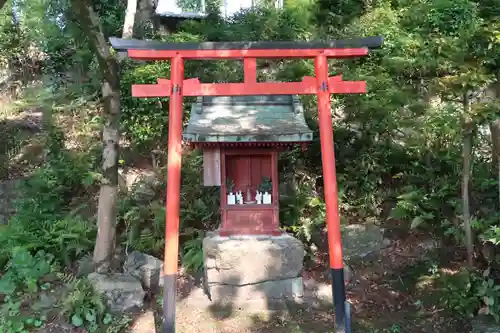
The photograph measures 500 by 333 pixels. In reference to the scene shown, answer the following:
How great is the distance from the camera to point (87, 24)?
6.82 m

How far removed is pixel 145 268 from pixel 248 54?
4.52m

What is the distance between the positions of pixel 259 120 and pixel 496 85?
3939mm

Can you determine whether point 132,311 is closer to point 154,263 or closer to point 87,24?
point 154,263

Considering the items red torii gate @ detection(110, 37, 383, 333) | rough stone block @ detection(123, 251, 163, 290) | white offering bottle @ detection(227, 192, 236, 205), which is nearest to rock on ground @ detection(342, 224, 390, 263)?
white offering bottle @ detection(227, 192, 236, 205)

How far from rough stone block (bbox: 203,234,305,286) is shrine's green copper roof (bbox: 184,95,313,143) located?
1.89m

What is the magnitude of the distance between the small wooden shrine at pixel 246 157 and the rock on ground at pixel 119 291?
1795 mm

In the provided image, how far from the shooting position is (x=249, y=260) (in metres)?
7.43

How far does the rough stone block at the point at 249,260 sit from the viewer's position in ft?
24.3

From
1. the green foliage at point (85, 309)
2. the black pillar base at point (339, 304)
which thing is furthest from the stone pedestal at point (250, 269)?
the black pillar base at point (339, 304)

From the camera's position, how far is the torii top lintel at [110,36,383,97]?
229 inches

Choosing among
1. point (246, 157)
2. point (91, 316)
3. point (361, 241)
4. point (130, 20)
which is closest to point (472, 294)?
point (361, 241)

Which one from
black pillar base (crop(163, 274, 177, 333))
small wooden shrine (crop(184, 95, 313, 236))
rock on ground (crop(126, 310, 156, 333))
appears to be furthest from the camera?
small wooden shrine (crop(184, 95, 313, 236))

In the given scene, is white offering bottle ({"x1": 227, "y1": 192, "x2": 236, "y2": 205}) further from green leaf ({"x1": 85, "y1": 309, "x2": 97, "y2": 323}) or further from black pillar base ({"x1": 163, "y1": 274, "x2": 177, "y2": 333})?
green leaf ({"x1": 85, "y1": 309, "x2": 97, "y2": 323})

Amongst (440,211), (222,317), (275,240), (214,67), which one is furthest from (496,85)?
(214,67)
